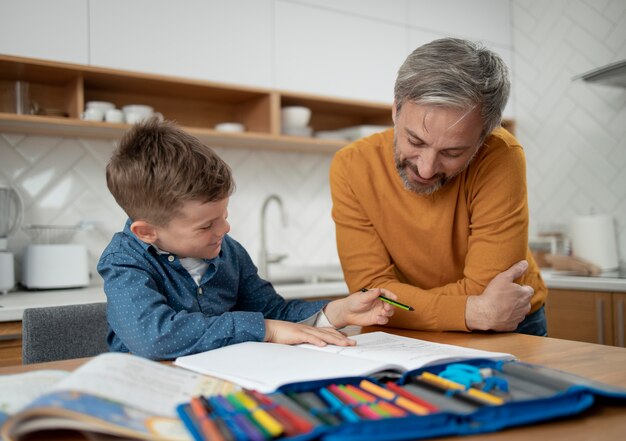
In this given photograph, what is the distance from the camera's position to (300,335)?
3.83ft

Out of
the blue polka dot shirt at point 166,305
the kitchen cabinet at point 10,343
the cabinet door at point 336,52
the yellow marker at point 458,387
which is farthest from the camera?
the cabinet door at point 336,52

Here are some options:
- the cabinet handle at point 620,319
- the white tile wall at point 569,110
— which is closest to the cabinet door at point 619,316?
the cabinet handle at point 620,319

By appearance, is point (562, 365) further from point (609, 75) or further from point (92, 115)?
point (609, 75)

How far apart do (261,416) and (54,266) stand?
2.03 meters

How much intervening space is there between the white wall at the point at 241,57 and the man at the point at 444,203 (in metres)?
1.37

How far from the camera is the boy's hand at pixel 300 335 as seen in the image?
114 cm

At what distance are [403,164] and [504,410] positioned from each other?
35.0 inches

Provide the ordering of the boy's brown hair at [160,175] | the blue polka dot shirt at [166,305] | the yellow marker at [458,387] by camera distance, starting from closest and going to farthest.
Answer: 1. the yellow marker at [458,387]
2. the blue polka dot shirt at [166,305]
3. the boy's brown hair at [160,175]

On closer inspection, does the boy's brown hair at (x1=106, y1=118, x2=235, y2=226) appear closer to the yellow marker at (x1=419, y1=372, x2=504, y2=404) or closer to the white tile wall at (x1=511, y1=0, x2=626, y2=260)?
the yellow marker at (x1=419, y1=372, x2=504, y2=404)

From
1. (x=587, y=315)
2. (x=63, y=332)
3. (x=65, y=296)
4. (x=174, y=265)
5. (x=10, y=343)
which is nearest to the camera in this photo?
(x=174, y=265)

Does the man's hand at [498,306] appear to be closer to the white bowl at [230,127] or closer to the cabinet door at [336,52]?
the white bowl at [230,127]

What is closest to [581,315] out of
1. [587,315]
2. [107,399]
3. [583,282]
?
[587,315]

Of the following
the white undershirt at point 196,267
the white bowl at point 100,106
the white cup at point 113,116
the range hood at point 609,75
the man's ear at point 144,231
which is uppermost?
the range hood at point 609,75

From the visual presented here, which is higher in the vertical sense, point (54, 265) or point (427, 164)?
point (427, 164)
